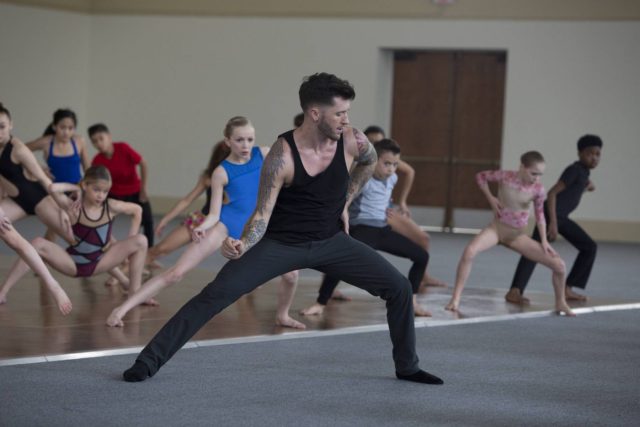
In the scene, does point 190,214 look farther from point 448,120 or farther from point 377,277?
point 448,120

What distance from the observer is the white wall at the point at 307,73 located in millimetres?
15672

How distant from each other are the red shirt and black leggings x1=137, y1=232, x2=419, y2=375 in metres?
5.48

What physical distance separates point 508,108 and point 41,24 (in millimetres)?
7194

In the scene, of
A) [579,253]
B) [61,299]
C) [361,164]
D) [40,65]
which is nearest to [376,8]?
[40,65]

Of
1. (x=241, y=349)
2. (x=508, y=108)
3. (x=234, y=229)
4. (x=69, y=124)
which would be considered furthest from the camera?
(x=508, y=108)

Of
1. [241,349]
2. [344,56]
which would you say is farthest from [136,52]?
[241,349]

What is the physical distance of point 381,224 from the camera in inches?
325

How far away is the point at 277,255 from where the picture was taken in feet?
17.7

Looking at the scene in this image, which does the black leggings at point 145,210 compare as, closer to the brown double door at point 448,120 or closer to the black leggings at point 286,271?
the black leggings at point 286,271

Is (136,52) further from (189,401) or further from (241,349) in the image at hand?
(189,401)

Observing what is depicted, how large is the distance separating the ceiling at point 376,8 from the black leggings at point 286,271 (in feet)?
36.2

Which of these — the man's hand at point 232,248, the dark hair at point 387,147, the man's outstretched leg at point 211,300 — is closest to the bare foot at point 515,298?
the dark hair at point 387,147

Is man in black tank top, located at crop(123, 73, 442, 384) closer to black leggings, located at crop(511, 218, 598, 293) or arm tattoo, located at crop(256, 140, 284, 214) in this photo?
arm tattoo, located at crop(256, 140, 284, 214)

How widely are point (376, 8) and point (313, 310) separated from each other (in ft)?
30.8
